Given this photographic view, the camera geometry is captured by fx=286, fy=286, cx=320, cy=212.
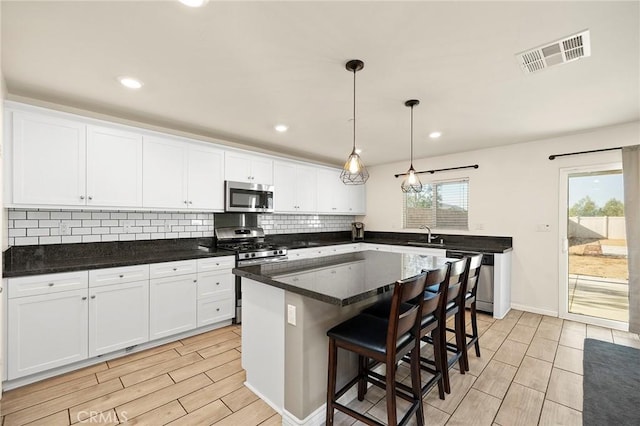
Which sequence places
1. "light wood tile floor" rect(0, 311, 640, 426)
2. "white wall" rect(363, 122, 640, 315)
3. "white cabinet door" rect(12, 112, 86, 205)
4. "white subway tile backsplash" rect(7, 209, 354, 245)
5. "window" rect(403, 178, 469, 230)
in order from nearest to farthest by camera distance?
"light wood tile floor" rect(0, 311, 640, 426), "white cabinet door" rect(12, 112, 86, 205), "white subway tile backsplash" rect(7, 209, 354, 245), "white wall" rect(363, 122, 640, 315), "window" rect(403, 178, 469, 230)

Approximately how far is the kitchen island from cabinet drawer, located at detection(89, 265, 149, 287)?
51.5 inches

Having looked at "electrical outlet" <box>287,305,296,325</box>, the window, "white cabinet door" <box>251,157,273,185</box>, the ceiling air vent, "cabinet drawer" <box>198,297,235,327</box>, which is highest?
the ceiling air vent

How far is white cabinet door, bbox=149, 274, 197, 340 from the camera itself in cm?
290

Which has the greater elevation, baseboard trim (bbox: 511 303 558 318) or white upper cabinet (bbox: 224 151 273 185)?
white upper cabinet (bbox: 224 151 273 185)

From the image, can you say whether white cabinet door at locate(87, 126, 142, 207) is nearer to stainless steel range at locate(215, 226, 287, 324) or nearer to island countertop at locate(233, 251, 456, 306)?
stainless steel range at locate(215, 226, 287, 324)

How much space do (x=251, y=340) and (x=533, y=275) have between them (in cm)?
403

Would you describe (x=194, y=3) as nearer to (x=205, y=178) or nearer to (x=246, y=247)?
(x=205, y=178)

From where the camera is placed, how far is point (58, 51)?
1.92 m

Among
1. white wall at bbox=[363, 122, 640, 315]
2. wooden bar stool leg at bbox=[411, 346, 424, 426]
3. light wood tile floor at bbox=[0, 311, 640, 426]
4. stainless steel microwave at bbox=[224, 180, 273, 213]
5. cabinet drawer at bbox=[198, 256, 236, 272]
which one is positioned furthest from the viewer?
stainless steel microwave at bbox=[224, 180, 273, 213]

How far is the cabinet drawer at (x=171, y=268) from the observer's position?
2902 millimetres

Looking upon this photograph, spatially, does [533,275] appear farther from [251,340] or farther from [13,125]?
[13,125]

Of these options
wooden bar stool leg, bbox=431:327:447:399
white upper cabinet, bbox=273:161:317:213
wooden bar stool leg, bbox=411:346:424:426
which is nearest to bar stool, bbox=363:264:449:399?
wooden bar stool leg, bbox=431:327:447:399

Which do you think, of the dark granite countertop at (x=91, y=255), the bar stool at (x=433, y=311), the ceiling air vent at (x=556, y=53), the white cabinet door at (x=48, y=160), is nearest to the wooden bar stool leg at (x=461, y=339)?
the bar stool at (x=433, y=311)

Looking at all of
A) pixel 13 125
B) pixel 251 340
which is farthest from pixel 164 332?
pixel 13 125
